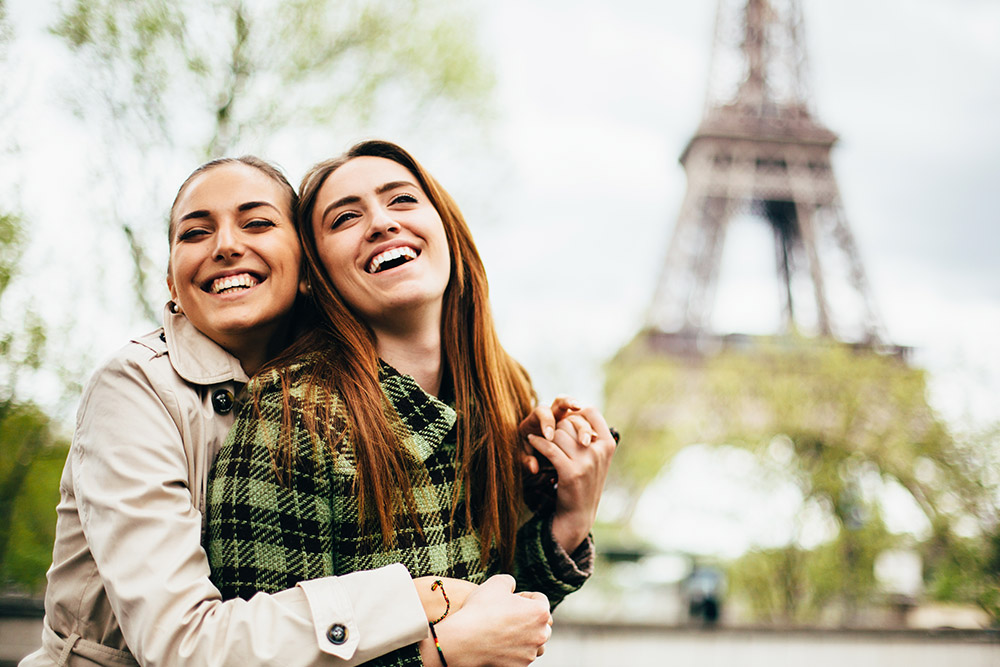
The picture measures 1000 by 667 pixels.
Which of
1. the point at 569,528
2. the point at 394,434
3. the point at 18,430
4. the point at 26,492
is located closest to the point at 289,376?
the point at 394,434

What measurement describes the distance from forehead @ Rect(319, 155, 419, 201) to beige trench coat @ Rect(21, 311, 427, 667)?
1.84 feet

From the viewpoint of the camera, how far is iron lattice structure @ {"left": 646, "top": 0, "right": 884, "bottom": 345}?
753 inches

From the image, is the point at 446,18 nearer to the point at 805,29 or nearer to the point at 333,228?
the point at 333,228

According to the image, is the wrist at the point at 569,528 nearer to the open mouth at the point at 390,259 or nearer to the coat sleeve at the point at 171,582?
the coat sleeve at the point at 171,582

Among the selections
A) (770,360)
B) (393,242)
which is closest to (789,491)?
(770,360)

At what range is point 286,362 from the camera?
5.92ft

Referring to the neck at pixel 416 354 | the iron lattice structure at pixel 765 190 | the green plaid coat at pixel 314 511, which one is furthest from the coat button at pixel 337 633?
the iron lattice structure at pixel 765 190

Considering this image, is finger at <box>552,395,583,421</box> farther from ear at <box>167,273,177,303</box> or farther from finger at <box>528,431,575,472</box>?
ear at <box>167,273,177,303</box>

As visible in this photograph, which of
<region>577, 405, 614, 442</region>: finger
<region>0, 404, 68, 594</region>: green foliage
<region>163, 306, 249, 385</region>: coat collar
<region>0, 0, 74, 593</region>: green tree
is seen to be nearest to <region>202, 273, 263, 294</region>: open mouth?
<region>163, 306, 249, 385</region>: coat collar

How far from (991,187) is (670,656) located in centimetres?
1080

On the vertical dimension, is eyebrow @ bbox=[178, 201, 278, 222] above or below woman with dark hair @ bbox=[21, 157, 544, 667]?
above

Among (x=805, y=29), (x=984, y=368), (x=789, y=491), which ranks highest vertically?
(x=805, y=29)

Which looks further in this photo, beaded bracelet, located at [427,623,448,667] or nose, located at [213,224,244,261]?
nose, located at [213,224,244,261]

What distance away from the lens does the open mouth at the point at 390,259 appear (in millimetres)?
1939
